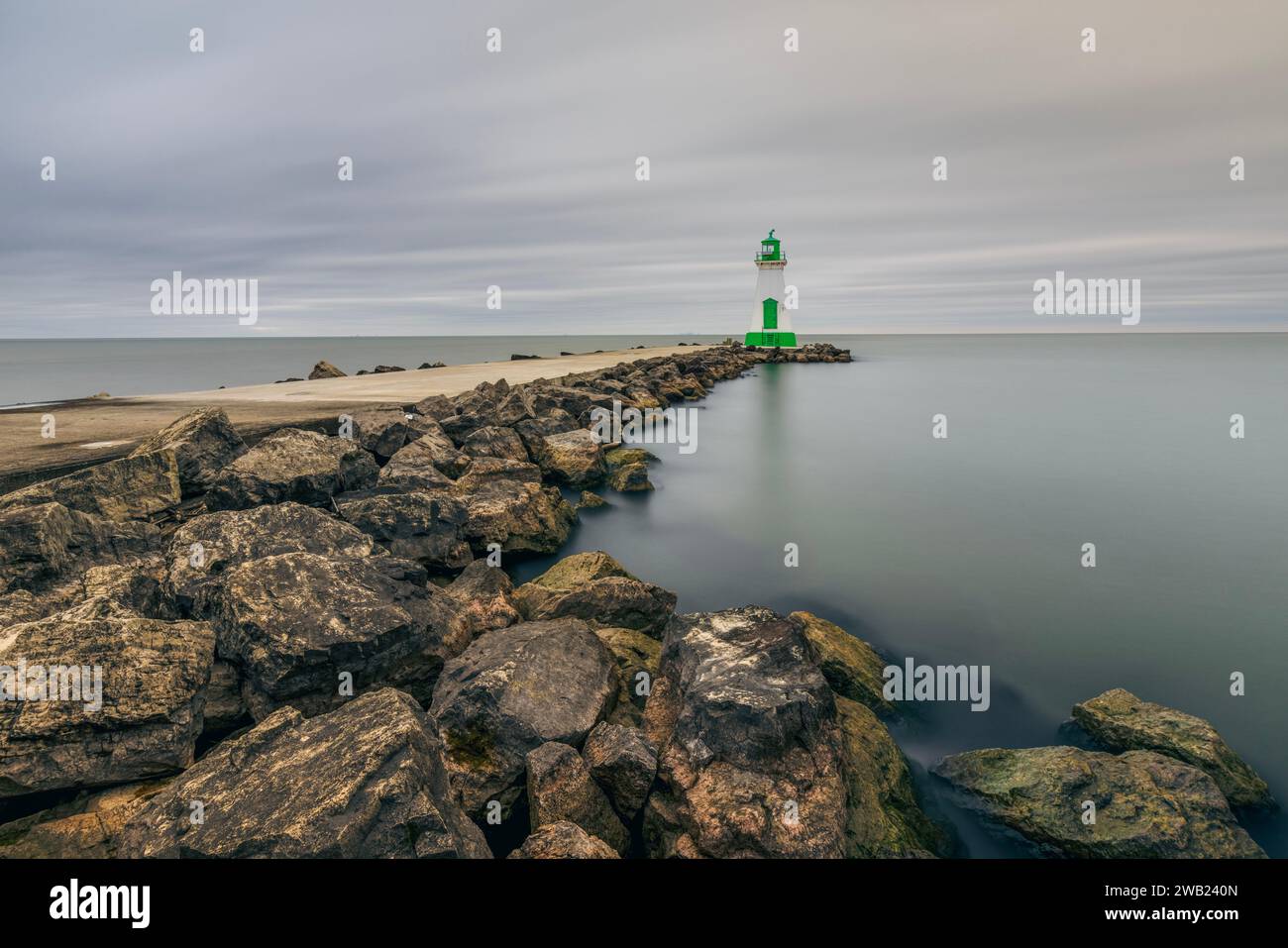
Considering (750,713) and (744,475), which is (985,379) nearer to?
(744,475)

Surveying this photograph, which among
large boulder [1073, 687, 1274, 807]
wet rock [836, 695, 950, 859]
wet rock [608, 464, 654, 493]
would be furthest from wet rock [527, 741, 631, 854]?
wet rock [608, 464, 654, 493]

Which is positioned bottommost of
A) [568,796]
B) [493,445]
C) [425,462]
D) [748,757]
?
[568,796]

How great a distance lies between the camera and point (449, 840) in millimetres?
3518

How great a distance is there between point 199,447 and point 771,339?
202ft

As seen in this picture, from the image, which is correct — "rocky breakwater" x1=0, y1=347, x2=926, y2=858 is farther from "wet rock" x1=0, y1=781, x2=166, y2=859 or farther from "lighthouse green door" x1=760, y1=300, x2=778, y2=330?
"lighthouse green door" x1=760, y1=300, x2=778, y2=330

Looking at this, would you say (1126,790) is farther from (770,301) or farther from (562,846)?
(770,301)

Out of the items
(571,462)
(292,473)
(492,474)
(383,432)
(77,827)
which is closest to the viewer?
(77,827)

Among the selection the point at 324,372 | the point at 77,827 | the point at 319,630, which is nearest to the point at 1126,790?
the point at 319,630

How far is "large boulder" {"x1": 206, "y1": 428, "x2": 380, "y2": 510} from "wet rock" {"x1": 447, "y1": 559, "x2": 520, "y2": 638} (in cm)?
283

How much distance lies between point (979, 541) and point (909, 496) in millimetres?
3435

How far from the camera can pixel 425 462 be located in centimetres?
1071

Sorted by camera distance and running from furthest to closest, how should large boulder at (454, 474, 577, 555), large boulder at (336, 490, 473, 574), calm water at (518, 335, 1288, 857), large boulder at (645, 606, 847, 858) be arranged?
large boulder at (454, 474, 577, 555) < large boulder at (336, 490, 473, 574) < calm water at (518, 335, 1288, 857) < large boulder at (645, 606, 847, 858)

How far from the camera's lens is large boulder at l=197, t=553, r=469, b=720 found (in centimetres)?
488

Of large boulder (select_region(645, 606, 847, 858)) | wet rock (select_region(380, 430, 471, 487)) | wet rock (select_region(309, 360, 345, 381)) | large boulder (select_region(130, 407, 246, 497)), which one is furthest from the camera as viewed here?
wet rock (select_region(309, 360, 345, 381))
